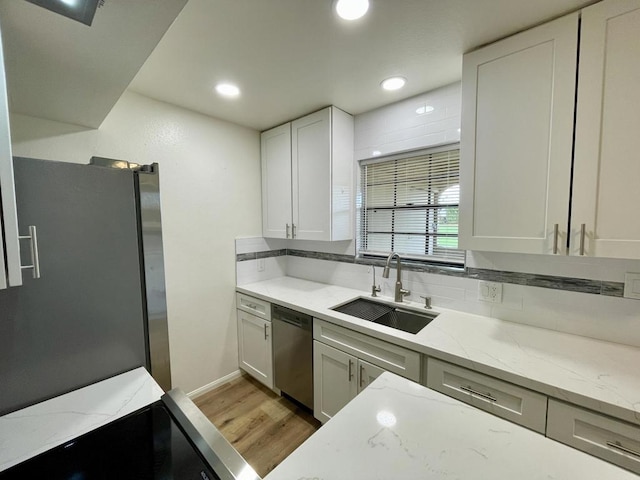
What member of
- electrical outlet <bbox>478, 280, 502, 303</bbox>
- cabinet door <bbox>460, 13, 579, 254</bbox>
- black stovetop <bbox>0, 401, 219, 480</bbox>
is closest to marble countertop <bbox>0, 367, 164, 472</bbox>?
black stovetop <bbox>0, 401, 219, 480</bbox>

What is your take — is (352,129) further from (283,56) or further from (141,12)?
(141,12)

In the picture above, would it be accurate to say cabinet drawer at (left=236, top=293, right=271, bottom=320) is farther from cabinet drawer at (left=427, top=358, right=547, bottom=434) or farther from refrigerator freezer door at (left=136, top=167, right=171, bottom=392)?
cabinet drawer at (left=427, top=358, right=547, bottom=434)

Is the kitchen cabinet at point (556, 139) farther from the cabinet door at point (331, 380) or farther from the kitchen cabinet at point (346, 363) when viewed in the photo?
the cabinet door at point (331, 380)

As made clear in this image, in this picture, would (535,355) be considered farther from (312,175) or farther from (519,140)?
(312,175)

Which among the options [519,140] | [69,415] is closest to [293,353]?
[69,415]

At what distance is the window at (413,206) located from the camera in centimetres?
188

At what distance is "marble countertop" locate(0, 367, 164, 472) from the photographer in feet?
2.48

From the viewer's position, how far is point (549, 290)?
147cm

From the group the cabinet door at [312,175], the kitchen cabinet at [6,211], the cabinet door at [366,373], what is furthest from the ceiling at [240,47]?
the cabinet door at [366,373]

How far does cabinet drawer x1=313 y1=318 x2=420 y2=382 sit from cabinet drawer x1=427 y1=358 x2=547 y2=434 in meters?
0.09

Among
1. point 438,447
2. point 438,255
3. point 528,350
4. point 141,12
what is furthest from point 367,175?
point 438,447

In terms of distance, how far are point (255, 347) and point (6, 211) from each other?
2.06 m

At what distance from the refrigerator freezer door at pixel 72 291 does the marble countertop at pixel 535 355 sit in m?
1.09

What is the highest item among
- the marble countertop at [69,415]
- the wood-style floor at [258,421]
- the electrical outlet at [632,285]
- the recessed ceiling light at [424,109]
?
the recessed ceiling light at [424,109]
